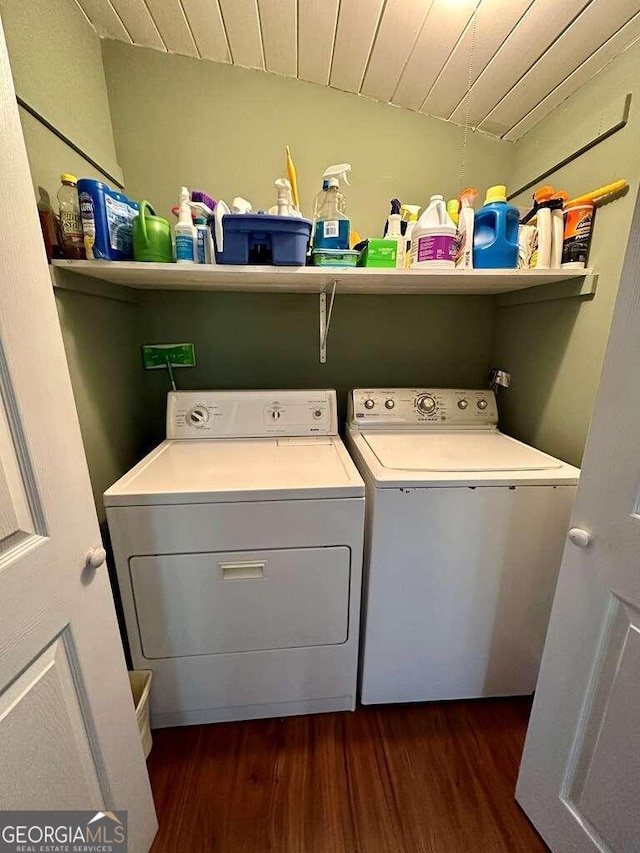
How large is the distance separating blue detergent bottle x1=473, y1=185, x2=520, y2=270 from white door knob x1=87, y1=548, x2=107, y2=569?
57.9 inches

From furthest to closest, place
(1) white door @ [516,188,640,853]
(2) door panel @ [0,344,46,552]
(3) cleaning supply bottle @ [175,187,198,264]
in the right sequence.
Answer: (3) cleaning supply bottle @ [175,187,198,264], (1) white door @ [516,188,640,853], (2) door panel @ [0,344,46,552]

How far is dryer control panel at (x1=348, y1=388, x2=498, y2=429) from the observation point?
1.73 metres

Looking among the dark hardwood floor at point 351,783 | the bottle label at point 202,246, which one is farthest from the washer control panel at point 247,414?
the dark hardwood floor at point 351,783

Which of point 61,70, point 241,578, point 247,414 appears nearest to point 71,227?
point 61,70

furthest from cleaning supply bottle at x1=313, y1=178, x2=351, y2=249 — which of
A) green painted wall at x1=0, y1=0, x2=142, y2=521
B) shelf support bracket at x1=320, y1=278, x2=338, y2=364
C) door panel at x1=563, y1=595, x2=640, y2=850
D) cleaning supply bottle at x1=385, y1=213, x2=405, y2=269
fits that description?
door panel at x1=563, y1=595, x2=640, y2=850

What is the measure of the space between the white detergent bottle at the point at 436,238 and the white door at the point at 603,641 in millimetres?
653

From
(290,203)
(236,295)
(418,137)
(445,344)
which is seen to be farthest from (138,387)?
(418,137)

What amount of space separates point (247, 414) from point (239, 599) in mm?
768

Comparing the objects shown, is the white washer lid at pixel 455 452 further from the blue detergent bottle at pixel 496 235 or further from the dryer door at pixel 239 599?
the blue detergent bottle at pixel 496 235

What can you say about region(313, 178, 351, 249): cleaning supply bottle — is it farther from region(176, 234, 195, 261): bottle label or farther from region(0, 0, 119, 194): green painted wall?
region(0, 0, 119, 194): green painted wall

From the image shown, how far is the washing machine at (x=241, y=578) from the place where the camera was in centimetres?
111

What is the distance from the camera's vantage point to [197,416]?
1.61m

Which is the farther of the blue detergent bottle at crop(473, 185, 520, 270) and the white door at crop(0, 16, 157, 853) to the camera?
the blue detergent bottle at crop(473, 185, 520, 270)

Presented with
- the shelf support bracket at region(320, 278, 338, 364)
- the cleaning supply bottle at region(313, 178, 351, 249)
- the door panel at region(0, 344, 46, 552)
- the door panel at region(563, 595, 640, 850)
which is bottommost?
the door panel at region(563, 595, 640, 850)
